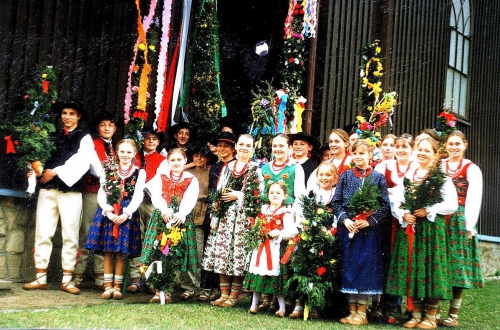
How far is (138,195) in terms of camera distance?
7363mm

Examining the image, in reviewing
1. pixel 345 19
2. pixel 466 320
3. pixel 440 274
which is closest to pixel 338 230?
pixel 440 274

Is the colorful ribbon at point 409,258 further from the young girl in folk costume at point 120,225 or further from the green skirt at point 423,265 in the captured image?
the young girl in folk costume at point 120,225

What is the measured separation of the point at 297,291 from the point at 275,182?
121cm

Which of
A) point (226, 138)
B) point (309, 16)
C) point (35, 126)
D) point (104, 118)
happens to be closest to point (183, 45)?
point (309, 16)

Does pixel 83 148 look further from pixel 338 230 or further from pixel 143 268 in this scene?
pixel 338 230

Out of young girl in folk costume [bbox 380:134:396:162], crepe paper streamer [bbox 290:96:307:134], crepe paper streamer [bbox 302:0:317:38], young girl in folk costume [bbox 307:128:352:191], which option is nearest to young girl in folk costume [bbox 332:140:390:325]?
young girl in folk costume [bbox 307:128:352:191]

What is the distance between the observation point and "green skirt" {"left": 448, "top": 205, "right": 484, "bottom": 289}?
6461mm

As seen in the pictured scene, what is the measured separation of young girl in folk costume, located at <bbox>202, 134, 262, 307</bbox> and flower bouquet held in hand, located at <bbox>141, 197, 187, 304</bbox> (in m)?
0.40

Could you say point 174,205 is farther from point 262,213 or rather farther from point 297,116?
point 297,116

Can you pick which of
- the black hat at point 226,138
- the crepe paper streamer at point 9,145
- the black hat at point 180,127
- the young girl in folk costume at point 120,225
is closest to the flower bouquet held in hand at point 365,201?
the black hat at point 226,138

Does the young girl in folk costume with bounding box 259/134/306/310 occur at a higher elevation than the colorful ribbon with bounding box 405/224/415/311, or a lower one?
higher

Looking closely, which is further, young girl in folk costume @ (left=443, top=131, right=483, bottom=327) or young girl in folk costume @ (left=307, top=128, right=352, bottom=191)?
young girl in folk costume @ (left=307, top=128, right=352, bottom=191)

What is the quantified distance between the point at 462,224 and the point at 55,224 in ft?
15.2

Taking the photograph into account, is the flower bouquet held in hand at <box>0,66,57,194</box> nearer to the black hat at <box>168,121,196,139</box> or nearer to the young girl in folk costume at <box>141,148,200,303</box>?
the young girl in folk costume at <box>141,148,200,303</box>
